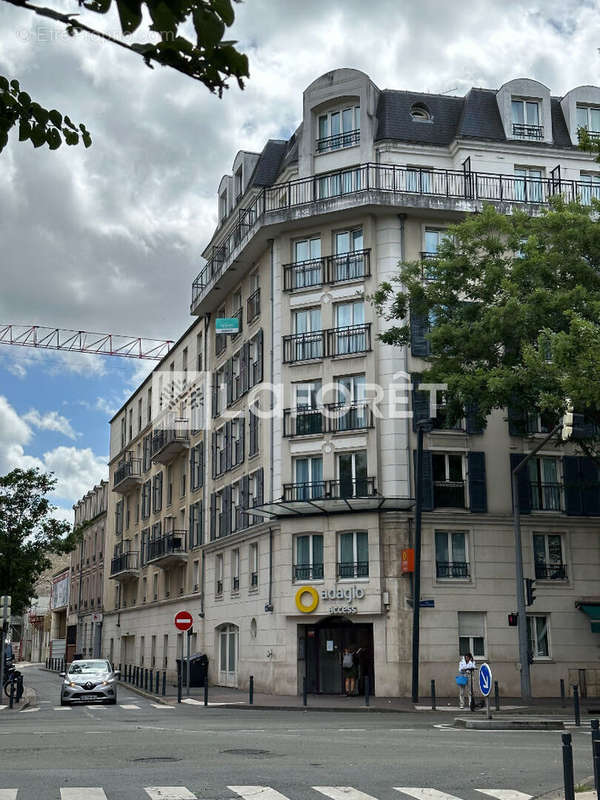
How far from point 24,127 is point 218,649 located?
3810 centimetres

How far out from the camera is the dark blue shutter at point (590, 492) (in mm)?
35625

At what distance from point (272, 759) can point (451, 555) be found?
21.2 m

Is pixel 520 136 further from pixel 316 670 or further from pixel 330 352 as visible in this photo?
pixel 316 670

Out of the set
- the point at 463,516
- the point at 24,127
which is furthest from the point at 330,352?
the point at 24,127

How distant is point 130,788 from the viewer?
37.3ft

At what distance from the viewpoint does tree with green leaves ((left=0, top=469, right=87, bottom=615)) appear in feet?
113

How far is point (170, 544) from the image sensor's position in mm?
49688

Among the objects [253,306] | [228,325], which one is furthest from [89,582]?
[253,306]

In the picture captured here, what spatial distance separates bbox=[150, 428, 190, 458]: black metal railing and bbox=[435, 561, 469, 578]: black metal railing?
1917 cm

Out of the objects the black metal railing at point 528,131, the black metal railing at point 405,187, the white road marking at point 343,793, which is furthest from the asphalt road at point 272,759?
the black metal railing at point 528,131

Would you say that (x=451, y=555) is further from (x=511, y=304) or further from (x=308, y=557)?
(x=511, y=304)

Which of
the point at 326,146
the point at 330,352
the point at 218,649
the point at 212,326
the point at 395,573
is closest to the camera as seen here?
the point at 395,573

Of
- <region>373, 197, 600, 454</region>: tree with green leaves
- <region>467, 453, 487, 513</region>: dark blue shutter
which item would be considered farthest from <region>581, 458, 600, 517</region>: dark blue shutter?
<region>373, 197, 600, 454</region>: tree with green leaves

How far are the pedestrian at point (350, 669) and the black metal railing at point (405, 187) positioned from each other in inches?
629
